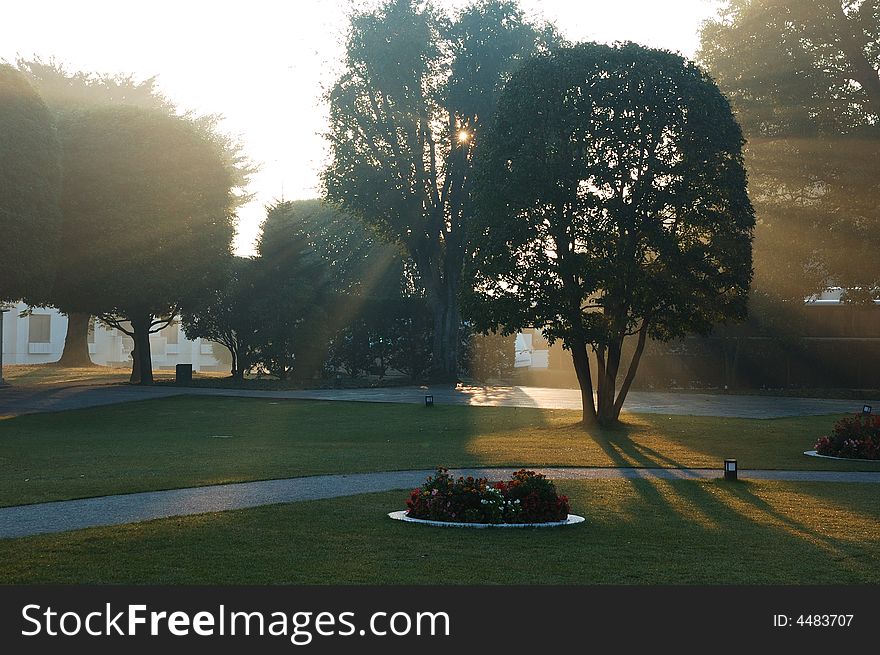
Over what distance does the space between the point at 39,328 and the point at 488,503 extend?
284 ft

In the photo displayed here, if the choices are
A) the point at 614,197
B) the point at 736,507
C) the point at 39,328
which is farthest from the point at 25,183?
the point at 39,328

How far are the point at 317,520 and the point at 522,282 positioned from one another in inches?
650

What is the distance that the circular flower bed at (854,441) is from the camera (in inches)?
885

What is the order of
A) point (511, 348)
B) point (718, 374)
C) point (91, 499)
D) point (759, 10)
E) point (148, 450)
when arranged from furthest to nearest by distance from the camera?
point (511, 348) → point (718, 374) → point (759, 10) → point (148, 450) → point (91, 499)

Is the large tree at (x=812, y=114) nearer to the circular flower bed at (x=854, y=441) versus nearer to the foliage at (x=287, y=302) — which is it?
the circular flower bed at (x=854, y=441)

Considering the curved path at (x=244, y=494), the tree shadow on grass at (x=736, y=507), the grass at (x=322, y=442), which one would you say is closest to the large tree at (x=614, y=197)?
the grass at (x=322, y=442)

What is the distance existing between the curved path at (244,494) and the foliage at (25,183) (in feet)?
76.4

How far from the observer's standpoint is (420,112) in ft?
160

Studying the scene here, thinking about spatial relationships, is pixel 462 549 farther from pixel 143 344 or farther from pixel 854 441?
pixel 143 344

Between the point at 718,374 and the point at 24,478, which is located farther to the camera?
the point at 718,374

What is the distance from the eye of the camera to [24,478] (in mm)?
17953

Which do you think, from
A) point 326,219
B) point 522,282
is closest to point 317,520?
point 522,282

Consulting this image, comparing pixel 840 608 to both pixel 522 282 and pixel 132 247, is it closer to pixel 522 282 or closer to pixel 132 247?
pixel 522 282

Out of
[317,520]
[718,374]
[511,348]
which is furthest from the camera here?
[511,348]
